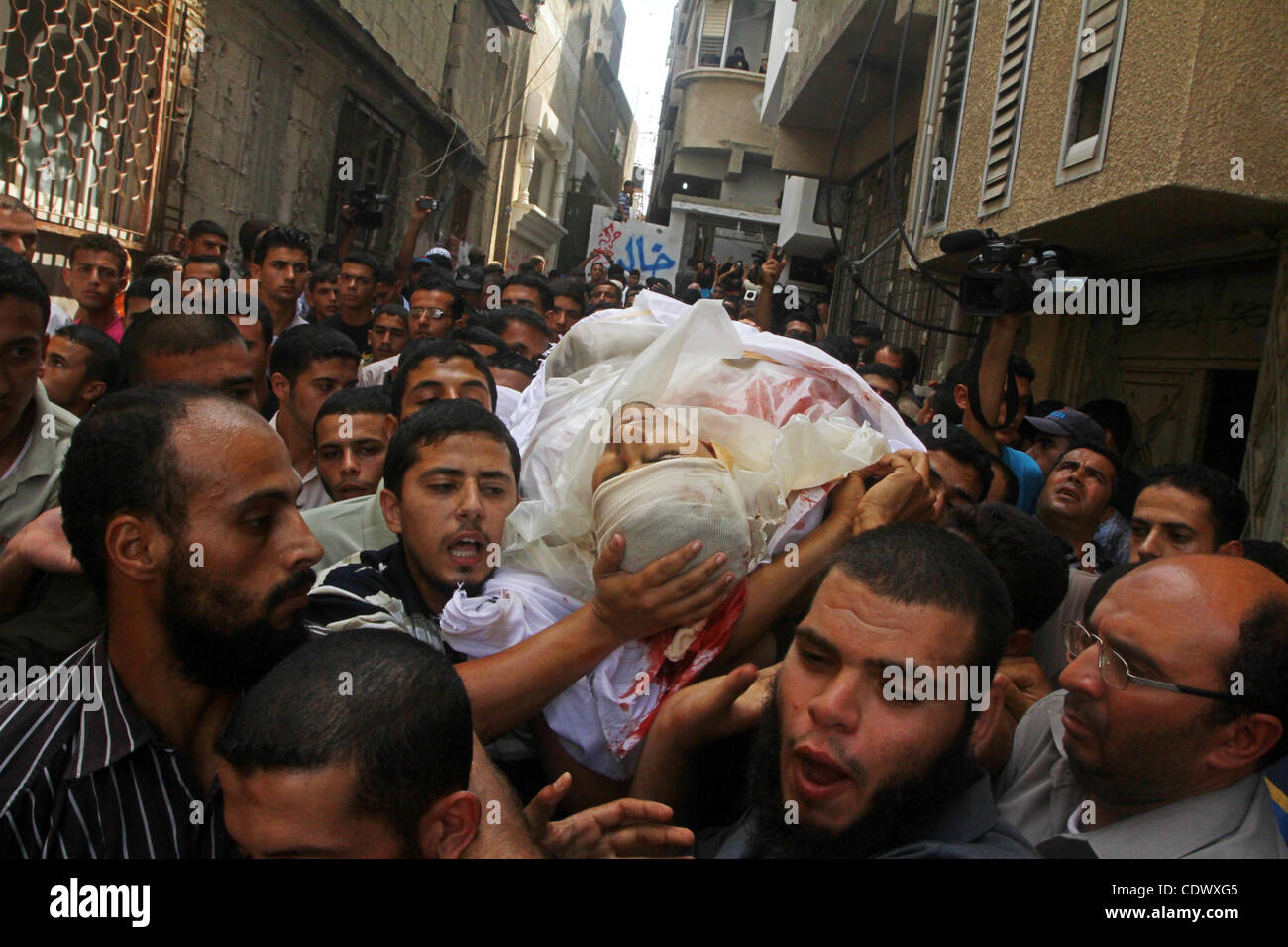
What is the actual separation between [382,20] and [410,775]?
11.0 meters

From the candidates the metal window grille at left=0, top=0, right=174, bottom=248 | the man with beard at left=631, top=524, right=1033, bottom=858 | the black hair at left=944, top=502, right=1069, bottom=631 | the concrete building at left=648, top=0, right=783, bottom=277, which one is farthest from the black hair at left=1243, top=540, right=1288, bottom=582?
the concrete building at left=648, top=0, right=783, bottom=277

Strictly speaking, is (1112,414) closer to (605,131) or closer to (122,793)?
(122,793)

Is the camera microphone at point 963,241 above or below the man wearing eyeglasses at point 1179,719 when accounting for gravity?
above

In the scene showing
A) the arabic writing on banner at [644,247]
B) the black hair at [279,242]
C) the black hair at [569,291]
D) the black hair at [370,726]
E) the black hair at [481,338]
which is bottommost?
the black hair at [370,726]

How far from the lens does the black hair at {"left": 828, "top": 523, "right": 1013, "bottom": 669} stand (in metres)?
1.53

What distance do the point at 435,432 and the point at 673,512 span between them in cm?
76

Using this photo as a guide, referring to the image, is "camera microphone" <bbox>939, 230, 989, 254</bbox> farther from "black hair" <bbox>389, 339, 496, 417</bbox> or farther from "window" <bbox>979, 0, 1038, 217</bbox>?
"window" <bbox>979, 0, 1038, 217</bbox>

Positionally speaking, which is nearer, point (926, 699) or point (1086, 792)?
point (926, 699)

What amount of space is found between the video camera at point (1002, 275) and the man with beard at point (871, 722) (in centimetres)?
199

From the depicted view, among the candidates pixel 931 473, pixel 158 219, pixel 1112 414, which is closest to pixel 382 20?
pixel 158 219

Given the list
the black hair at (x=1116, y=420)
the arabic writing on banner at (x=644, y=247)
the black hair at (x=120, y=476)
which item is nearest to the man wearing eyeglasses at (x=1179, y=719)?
the black hair at (x=120, y=476)

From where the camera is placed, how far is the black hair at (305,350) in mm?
3541

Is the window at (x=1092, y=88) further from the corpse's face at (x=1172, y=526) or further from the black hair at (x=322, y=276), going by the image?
the black hair at (x=322, y=276)

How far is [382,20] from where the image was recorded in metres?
10.6
